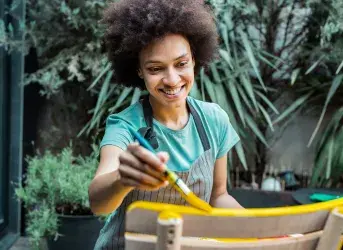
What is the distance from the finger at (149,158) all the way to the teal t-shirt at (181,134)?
0.35m

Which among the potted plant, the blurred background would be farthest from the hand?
the blurred background

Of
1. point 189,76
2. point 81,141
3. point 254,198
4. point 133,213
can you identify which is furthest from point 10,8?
point 133,213

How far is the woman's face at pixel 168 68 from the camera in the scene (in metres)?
1.22

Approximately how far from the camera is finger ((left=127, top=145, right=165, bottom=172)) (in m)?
0.75

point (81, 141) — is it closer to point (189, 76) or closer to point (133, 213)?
point (189, 76)

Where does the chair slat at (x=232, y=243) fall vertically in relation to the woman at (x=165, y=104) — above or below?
below

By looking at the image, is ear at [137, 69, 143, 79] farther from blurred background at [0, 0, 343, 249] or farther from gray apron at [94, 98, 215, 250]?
blurred background at [0, 0, 343, 249]

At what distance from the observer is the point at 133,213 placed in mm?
698

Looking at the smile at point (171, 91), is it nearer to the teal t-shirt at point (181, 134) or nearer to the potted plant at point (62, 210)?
the teal t-shirt at point (181, 134)

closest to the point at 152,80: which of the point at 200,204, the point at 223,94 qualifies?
the point at 200,204

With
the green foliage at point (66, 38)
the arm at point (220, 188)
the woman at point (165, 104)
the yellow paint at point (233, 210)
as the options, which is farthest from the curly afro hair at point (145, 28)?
the green foliage at point (66, 38)

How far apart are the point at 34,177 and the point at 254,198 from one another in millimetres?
1534

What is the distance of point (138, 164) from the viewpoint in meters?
0.78

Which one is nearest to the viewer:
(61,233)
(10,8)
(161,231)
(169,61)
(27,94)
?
(161,231)
